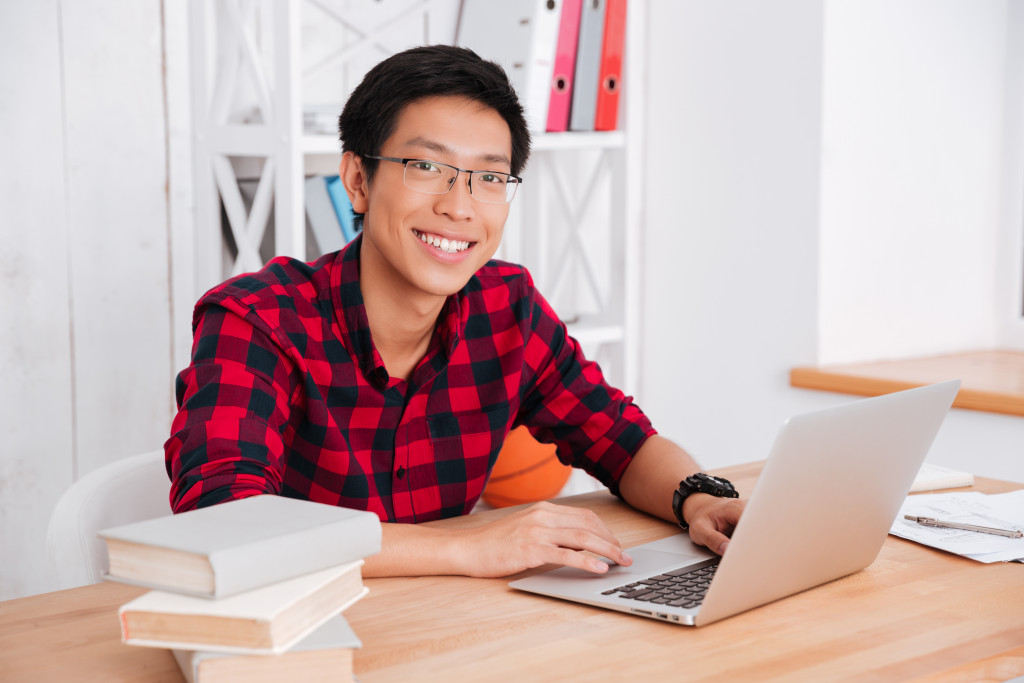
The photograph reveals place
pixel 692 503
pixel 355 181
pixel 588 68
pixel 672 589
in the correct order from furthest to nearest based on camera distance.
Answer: pixel 588 68 < pixel 355 181 < pixel 692 503 < pixel 672 589

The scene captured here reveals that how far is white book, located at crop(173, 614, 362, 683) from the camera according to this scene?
741mm

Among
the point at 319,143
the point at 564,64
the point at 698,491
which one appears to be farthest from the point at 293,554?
the point at 564,64

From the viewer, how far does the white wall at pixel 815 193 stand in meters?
2.47

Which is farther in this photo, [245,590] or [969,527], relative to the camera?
[969,527]

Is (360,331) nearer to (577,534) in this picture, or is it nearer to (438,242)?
(438,242)

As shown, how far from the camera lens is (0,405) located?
2018 millimetres

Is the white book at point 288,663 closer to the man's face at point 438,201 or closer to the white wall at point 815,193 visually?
the man's face at point 438,201

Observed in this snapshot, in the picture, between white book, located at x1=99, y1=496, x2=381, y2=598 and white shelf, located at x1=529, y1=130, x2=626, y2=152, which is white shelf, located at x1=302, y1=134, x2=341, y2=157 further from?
white book, located at x1=99, y1=496, x2=381, y2=598

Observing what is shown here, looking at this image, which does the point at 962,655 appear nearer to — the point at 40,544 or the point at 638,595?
the point at 638,595

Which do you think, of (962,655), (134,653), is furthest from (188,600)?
(962,655)

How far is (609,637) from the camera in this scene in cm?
92

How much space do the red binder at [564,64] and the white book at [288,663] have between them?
1.85 metres

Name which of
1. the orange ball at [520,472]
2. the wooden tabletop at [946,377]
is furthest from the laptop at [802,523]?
the wooden tabletop at [946,377]

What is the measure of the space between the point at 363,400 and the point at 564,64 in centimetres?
135
